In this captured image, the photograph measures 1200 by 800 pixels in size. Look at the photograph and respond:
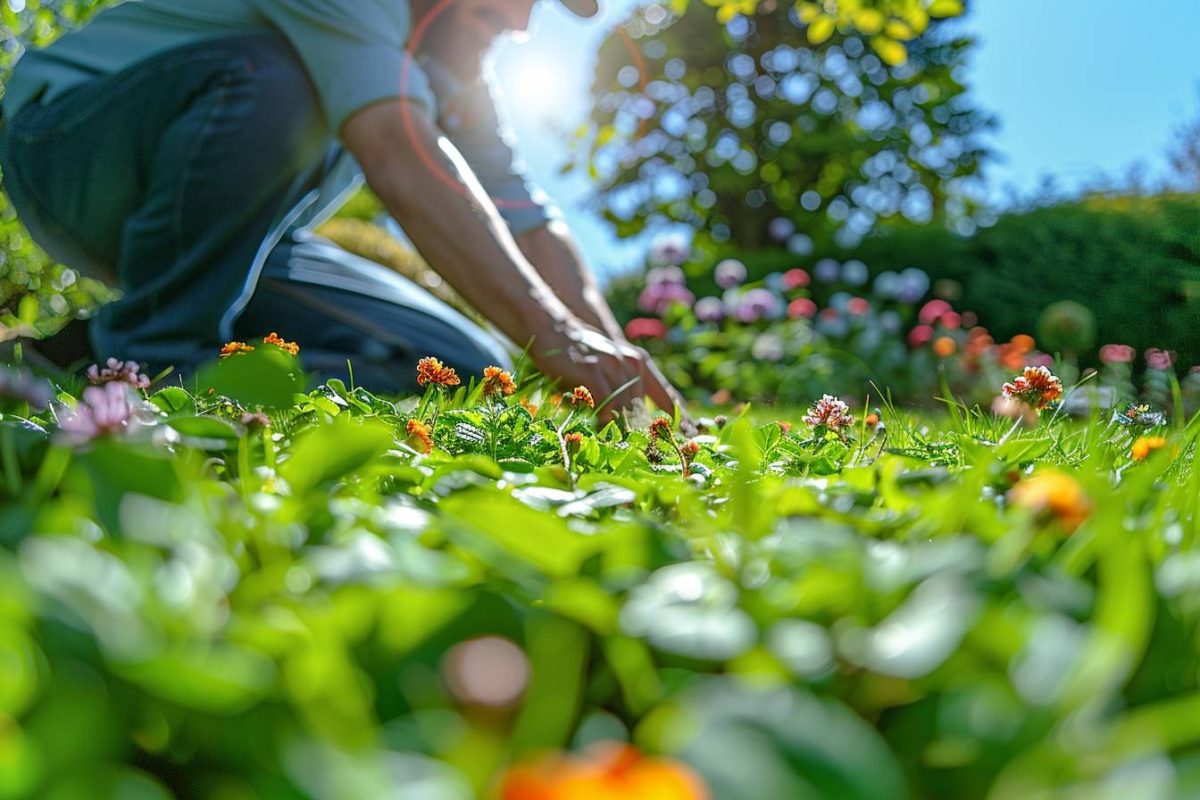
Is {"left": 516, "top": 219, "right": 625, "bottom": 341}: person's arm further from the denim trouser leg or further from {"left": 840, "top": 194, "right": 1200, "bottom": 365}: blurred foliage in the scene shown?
{"left": 840, "top": 194, "right": 1200, "bottom": 365}: blurred foliage

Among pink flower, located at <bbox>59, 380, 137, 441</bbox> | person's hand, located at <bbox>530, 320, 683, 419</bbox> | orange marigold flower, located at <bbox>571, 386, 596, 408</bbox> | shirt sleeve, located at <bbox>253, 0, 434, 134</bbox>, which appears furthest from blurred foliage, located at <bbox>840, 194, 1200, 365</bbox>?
pink flower, located at <bbox>59, 380, 137, 441</bbox>

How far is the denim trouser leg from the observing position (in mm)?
2371

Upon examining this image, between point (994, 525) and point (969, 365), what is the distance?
5.23m

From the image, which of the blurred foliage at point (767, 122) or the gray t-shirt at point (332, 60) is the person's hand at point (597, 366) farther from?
the blurred foliage at point (767, 122)

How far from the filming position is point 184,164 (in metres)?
2.40

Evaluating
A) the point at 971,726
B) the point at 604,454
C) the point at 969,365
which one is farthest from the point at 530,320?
the point at 969,365

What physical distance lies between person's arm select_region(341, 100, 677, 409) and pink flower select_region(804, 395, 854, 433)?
0.43 meters

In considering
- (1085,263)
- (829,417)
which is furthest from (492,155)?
(1085,263)

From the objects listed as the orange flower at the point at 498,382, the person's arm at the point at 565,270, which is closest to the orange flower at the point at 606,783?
the orange flower at the point at 498,382

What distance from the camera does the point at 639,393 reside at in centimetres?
191

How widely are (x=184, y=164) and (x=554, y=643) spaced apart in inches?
88.9

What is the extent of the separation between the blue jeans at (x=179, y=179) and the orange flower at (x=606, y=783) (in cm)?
220

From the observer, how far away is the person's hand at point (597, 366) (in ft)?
6.10

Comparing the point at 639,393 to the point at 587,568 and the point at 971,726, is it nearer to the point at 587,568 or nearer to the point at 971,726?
the point at 587,568
